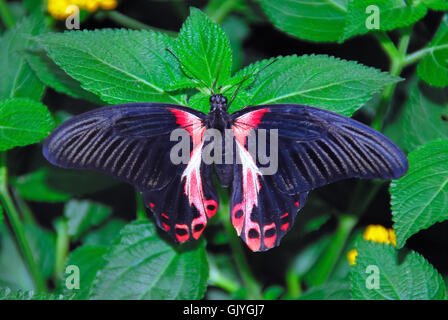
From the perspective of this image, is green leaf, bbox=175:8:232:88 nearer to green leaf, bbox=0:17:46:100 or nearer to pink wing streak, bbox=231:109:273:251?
pink wing streak, bbox=231:109:273:251

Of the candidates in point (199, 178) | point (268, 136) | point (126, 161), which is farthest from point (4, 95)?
point (268, 136)

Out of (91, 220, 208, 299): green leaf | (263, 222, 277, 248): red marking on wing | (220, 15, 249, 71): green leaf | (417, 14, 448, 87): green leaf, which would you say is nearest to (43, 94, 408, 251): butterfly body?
(263, 222, 277, 248): red marking on wing

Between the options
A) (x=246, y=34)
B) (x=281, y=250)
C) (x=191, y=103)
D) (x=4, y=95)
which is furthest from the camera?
(x=246, y=34)

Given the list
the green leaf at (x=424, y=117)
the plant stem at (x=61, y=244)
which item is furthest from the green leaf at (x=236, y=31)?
the plant stem at (x=61, y=244)

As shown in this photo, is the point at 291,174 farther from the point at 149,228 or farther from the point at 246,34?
the point at 246,34

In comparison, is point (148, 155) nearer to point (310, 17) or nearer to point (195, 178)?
point (195, 178)
